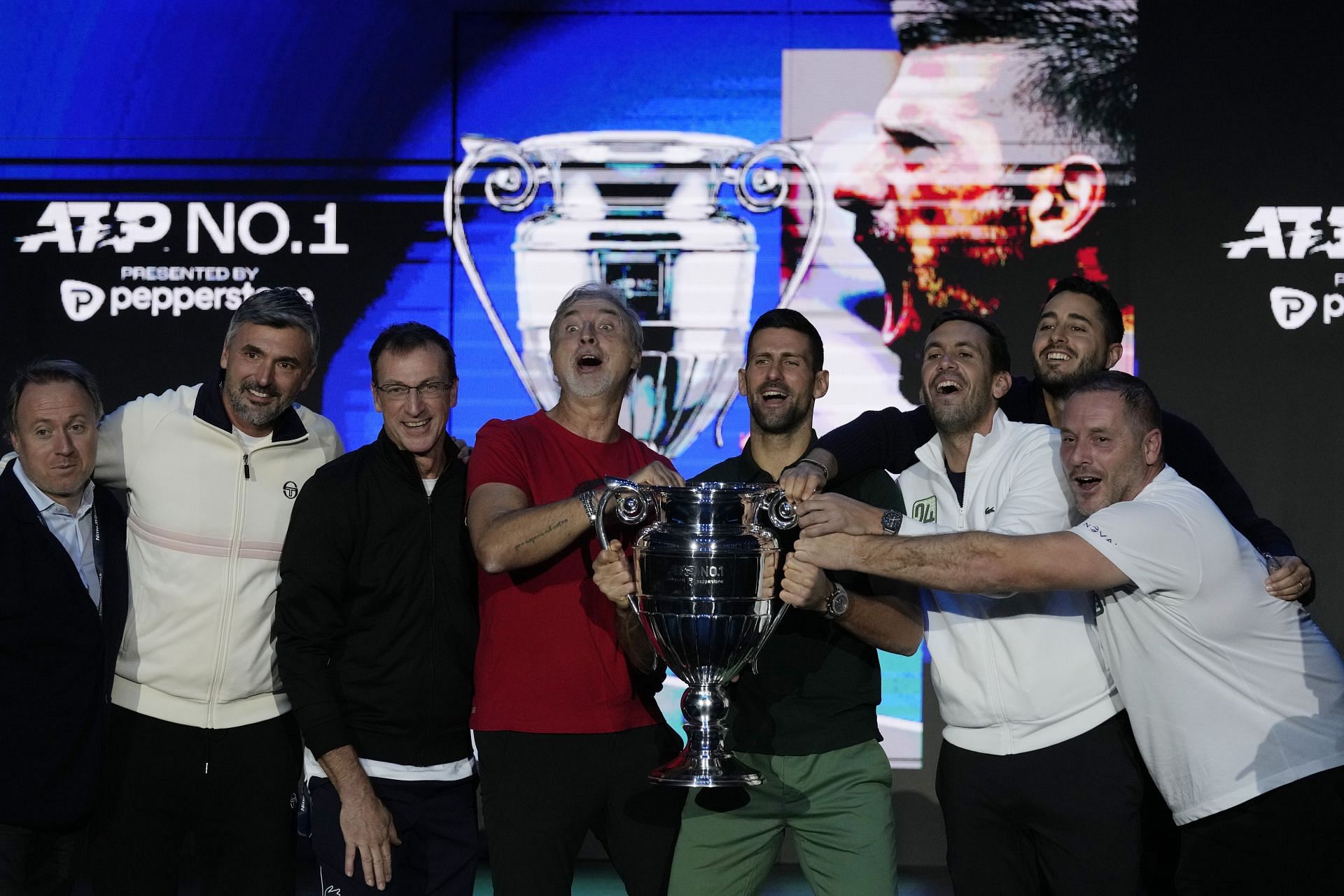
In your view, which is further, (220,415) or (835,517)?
(220,415)

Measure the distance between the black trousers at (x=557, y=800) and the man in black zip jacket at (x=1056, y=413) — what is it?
1.01m

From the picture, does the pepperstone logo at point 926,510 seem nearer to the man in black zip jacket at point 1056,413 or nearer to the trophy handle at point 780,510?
the man in black zip jacket at point 1056,413

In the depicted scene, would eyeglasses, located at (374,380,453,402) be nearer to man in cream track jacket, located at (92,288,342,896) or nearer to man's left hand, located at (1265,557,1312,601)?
man in cream track jacket, located at (92,288,342,896)

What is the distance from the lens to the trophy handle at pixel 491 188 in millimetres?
5375

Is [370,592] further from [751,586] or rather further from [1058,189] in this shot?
[1058,189]

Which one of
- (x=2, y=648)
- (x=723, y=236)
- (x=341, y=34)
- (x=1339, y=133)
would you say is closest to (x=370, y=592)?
(x=2, y=648)

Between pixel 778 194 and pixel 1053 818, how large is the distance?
3.17m

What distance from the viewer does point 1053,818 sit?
9.39ft

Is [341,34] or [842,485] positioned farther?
[341,34]

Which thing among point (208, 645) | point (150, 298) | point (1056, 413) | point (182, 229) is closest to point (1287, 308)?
point (1056, 413)

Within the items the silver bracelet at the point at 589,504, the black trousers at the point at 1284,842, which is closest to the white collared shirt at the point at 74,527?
the silver bracelet at the point at 589,504

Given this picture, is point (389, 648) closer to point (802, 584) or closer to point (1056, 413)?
point (802, 584)

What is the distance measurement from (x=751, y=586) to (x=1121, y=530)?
79 cm

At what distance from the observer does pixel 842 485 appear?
305 centimetres
